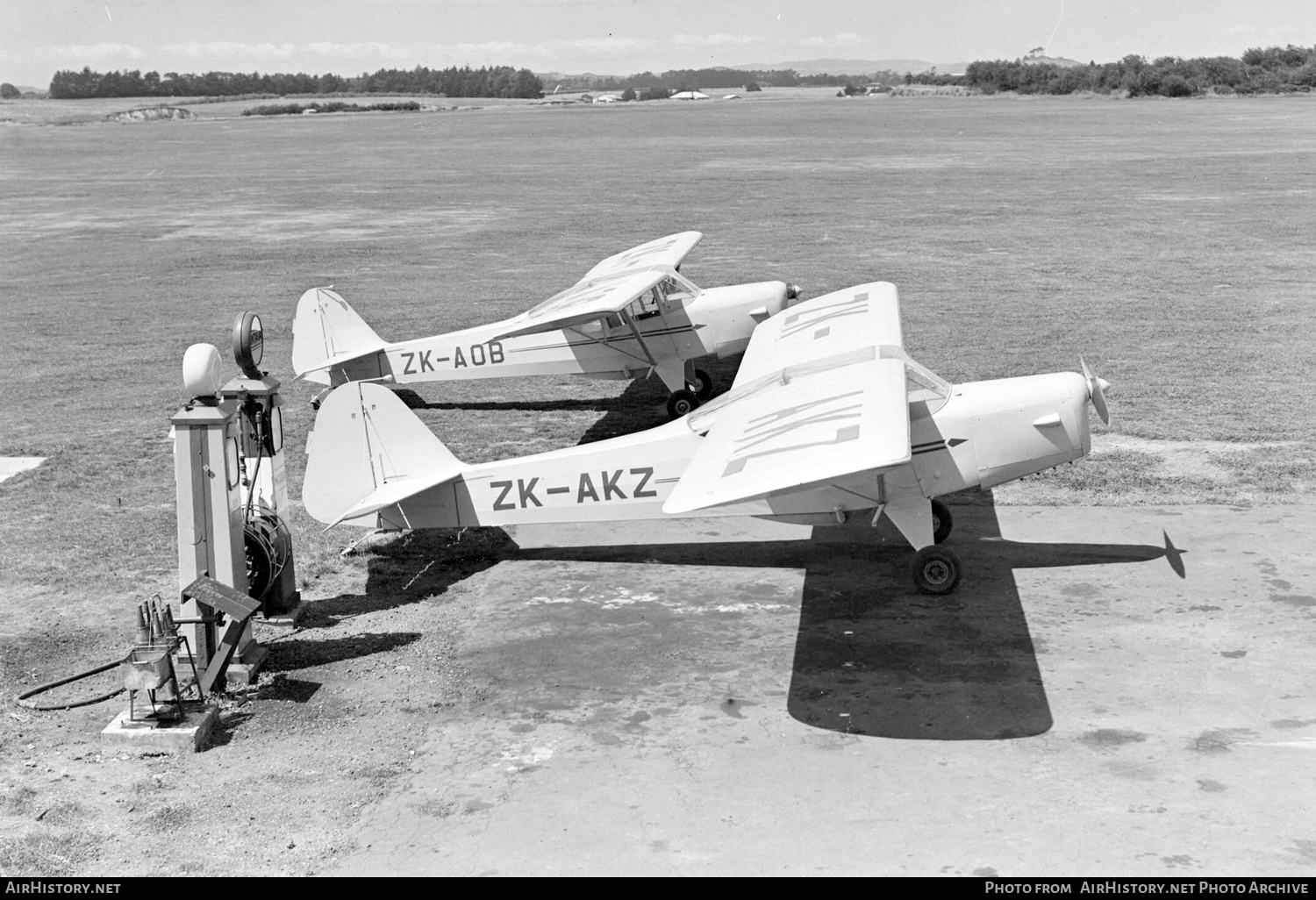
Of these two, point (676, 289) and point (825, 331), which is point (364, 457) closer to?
point (825, 331)

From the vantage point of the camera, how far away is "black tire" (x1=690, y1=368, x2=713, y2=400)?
17172 millimetres

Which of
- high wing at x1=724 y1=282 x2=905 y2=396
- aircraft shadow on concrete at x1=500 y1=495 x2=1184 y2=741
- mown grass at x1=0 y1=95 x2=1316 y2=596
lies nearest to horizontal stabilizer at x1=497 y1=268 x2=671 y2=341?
mown grass at x1=0 y1=95 x2=1316 y2=596

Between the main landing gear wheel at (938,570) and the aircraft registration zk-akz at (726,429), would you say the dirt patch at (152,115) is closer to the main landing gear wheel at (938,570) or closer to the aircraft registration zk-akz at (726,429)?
the aircraft registration zk-akz at (726,429)

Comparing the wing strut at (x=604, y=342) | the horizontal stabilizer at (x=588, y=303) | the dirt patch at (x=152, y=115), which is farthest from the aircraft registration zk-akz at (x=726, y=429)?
the dirt patch at (x=152, y=115)

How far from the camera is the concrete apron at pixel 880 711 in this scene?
271 inches

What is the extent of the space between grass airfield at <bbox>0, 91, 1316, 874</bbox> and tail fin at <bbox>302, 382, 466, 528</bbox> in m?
0.82

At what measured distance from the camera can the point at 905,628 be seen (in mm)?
9891

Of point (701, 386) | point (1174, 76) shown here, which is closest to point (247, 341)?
point (701, 386)

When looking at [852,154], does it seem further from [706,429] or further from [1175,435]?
[706,429]

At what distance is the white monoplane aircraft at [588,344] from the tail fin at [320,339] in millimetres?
12

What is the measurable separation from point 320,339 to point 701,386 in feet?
17.2

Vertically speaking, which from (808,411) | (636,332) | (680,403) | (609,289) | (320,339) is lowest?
(680,403)

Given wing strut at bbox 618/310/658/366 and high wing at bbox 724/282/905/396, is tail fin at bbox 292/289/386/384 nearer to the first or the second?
wing strut at bbox 618/310/658/366
